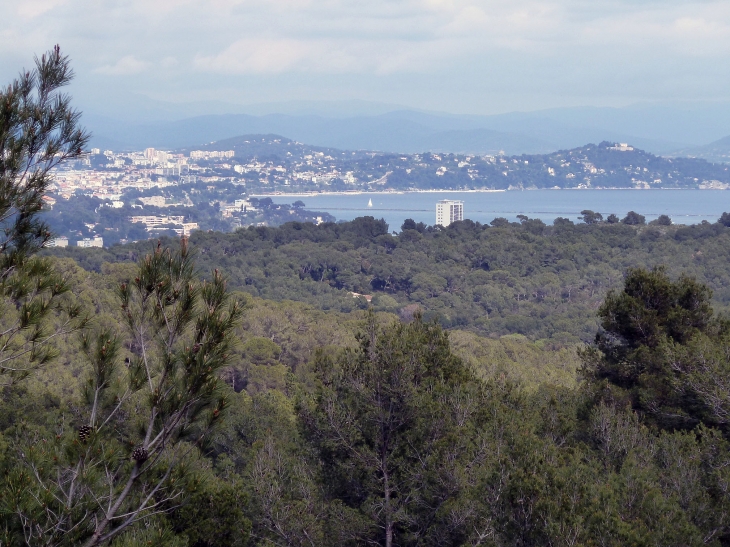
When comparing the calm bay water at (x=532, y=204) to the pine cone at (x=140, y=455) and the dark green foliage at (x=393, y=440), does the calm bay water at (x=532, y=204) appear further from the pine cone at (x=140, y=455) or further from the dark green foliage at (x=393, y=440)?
the pine cone at (x=140, y=455)

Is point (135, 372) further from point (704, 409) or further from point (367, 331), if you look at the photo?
point (704, 409)

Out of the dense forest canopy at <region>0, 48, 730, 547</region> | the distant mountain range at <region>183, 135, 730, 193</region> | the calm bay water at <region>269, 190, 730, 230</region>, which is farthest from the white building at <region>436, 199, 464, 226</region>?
the dense forest canopy at <region>0, 48, 730, 547</region>

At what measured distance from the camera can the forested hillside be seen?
32.2 m

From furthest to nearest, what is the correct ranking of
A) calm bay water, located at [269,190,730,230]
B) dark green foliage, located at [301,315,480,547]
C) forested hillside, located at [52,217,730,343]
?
calm bay water, located at [269,190,730,230] < forested hillside, located at [52,217,730,343] < dark green foliage, located at [301,315,480,547]

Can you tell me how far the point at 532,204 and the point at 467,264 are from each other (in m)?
43.5

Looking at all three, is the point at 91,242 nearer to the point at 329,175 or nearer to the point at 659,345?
the point at 329,175

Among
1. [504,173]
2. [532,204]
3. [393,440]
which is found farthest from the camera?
[504,173]

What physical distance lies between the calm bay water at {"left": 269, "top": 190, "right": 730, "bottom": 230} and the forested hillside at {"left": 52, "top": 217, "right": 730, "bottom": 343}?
19.5 metres

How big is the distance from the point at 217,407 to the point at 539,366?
1598cm

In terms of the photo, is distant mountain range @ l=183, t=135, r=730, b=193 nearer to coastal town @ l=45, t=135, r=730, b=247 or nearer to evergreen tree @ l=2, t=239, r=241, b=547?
coastal town @ l=45, t=135, r=730, b=247

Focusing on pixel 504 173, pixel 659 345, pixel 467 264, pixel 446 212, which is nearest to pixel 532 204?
pixel 504 173

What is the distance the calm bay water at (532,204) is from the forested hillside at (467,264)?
1953 centimetres

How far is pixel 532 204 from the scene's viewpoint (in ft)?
261

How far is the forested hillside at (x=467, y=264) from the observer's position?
3225cm
